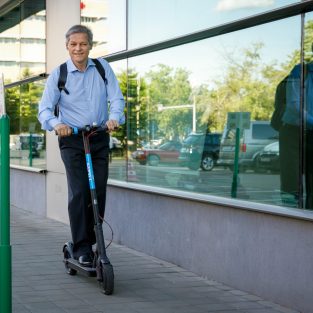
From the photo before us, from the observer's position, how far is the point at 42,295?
→ 225 inches

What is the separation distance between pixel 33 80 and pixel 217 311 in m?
7.21

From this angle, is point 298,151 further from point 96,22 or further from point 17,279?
point 96,22

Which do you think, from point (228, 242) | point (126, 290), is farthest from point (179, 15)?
point (126, 290)

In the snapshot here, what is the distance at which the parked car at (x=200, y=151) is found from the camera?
22.2 feet

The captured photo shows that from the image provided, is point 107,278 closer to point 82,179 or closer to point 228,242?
point 82,179

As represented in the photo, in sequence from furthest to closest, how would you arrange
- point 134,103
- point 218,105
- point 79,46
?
1. point 134,103
2. point 218,105
3. point 79,46

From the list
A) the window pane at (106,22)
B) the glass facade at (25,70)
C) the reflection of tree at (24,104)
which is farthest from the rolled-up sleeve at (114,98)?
the reflection of tree at (24,104)

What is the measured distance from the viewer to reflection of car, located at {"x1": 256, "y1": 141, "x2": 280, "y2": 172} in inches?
232

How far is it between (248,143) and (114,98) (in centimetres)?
121

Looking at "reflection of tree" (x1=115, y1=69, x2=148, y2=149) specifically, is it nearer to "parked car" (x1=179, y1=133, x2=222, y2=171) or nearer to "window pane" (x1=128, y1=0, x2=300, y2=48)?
"window pane" (x1=128, y1=0, x2=300, y2=48)

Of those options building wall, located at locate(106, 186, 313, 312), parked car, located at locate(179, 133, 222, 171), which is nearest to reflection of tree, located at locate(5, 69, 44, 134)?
building wall, located at locate(106, 186, 313, 312)

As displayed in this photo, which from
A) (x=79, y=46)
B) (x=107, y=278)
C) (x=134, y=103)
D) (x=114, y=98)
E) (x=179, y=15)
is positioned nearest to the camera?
(x=107, y=278)

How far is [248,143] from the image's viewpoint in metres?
6.27

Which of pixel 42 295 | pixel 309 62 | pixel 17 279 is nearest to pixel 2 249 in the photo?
pixel 42 295
